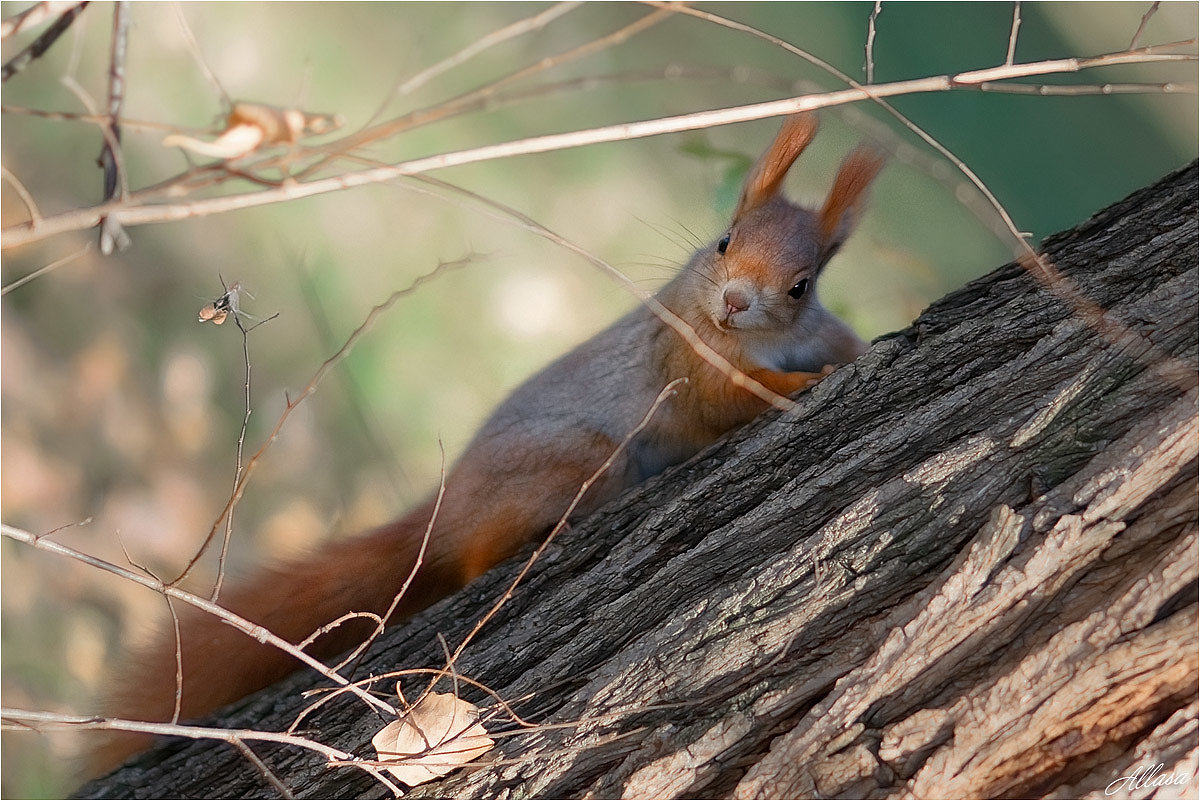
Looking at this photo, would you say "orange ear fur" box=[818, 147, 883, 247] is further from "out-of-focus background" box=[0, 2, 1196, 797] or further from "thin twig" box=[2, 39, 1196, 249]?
"thin twig" box=[2, 39, 1196, 249]

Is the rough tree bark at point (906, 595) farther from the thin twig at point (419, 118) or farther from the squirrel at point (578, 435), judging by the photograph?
the thin twig at point (419, 118)

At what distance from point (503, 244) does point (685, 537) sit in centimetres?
136

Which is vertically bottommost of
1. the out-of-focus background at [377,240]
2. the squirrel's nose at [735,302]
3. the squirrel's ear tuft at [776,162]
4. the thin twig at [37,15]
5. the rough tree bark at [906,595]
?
the rough tree bark at [906,595]

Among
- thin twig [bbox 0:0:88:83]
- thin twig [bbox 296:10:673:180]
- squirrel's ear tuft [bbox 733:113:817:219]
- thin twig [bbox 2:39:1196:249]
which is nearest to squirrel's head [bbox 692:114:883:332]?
squirrel's ear tuft [bbox 733:113:817:219]

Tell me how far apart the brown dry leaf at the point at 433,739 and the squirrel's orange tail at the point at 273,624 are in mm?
392

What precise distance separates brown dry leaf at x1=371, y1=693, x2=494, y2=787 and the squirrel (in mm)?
384

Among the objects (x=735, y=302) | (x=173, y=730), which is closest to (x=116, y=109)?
(x=173, y=730)

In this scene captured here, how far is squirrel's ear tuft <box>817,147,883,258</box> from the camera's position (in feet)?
5.13

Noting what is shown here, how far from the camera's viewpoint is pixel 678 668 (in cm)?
91

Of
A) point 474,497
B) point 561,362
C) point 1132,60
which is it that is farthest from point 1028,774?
point 561,362

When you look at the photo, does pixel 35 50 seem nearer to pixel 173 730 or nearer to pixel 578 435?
pixel 173 730

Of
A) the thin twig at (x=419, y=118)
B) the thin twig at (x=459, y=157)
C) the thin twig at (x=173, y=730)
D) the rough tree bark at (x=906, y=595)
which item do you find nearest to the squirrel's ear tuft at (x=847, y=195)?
the rough tree bark at (x=906, y=595)

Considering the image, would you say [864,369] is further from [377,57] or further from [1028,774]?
[377,57]

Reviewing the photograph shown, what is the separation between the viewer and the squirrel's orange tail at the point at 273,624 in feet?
4.25
